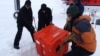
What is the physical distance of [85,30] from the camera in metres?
2.96

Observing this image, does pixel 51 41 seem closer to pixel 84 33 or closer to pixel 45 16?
pixel 84 33

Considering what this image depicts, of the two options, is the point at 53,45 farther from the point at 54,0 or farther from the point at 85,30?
the point at 54,0

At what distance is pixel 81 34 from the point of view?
9.85ft

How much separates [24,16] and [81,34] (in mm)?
1854

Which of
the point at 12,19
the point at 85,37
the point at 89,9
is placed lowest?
the point at 12,19

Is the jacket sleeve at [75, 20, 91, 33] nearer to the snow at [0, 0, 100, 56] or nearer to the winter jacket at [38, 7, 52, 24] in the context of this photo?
the winter jacket at [38, 7, 52, 24]

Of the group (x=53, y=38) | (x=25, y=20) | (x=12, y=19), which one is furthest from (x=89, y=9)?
(x=53, y=38)

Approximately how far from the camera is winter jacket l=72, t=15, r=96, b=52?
297 cm

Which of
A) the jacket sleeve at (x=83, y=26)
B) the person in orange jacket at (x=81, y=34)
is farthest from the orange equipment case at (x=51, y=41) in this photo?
the jacket sleeve at (x=83, y=26)

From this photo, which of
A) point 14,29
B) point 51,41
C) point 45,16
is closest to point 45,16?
point 45,16

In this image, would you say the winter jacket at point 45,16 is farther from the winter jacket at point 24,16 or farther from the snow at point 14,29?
the snow at point 14,29

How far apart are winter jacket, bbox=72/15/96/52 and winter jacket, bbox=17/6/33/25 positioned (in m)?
1.62

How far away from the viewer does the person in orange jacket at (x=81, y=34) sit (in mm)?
2979

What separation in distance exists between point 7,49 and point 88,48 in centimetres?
239
